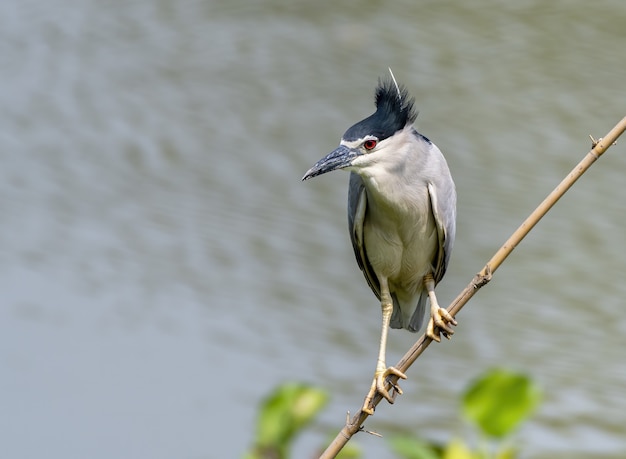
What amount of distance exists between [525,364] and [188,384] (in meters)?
1.41

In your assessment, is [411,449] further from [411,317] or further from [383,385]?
[411,317]

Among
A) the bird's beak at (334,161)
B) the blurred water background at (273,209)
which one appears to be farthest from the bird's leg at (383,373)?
the blurred water background at (273,209)

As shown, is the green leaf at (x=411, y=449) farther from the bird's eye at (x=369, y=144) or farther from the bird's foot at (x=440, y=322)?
the bird's eye at (x=369, y=144)

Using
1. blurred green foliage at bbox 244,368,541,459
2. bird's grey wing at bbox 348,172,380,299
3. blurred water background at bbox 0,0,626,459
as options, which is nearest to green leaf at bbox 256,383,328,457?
blurred green foliage at bbox 244,368,541,459

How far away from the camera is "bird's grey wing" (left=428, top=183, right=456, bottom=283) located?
335 cm

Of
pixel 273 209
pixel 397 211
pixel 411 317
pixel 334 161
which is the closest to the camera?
pixel 334 161

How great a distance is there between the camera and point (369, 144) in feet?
9.99

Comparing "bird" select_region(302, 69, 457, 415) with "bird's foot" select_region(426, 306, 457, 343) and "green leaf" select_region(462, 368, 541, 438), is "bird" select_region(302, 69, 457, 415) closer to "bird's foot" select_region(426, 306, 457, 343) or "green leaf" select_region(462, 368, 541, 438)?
"bird's foot" select_region(426, 306, 457, 343)

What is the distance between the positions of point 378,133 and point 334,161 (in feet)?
0.55

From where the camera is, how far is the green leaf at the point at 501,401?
3.12m

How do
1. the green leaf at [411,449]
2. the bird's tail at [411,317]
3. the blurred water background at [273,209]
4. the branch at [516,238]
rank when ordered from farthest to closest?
the blurred water background at [273,209], the bird's tail at [411,317], the green leaf at [411,449], the branch at [516,238]

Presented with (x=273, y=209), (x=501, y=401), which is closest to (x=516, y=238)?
(x=501, y=401)

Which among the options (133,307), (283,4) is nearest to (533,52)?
(283,4)

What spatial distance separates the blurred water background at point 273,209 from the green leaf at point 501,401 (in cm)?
168
